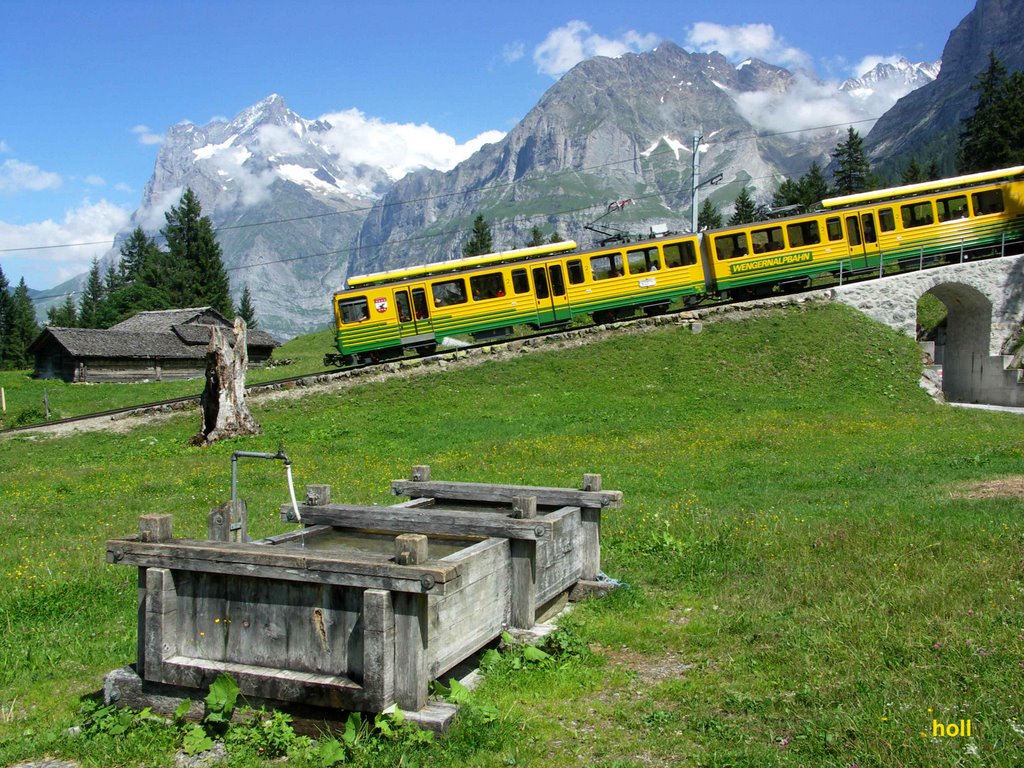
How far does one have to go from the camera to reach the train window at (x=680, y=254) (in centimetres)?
3347

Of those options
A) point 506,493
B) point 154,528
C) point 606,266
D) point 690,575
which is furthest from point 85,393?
point 154,528

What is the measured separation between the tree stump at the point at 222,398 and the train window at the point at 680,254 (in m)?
18.0

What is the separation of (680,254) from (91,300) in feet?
355

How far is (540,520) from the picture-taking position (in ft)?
24.8

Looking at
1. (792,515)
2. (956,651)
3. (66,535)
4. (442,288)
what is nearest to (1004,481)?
(792,515)

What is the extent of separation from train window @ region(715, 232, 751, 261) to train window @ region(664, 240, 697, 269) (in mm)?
1033

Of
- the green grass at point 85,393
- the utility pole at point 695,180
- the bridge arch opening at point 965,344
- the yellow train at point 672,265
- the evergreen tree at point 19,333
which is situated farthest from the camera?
the evergreen tree at point 19,333

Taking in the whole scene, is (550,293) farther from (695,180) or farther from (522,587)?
(522,587)

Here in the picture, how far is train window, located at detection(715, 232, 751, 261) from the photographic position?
3331cm

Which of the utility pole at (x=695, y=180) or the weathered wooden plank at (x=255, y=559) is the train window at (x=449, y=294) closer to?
the utility pole at (x=695, y=180)

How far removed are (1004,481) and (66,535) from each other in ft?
53.9

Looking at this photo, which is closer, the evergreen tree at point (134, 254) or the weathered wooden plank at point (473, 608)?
the weathered wooden plank at point (473, 608)

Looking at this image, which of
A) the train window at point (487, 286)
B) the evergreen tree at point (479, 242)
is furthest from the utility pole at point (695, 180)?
the evergreen tree at point (479, 242)

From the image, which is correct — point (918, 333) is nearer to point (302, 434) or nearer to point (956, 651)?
point (302, 434)
